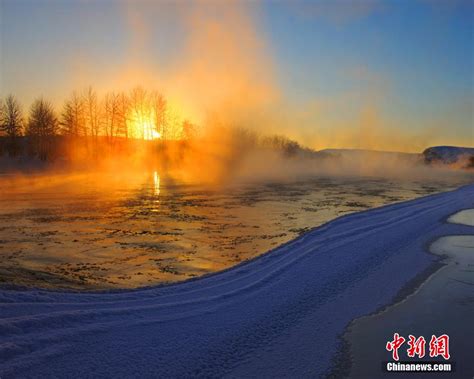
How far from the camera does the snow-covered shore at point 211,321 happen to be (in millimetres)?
4352

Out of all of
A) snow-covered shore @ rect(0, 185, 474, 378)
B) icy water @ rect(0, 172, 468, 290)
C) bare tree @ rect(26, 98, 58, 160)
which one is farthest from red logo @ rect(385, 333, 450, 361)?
bare tree @ rect(26, 98, 58, 160)

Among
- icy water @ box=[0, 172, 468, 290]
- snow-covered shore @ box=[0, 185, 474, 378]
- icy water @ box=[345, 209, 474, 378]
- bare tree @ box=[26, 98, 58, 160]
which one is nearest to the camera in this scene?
snow-covered shore @ box=[0, 185, 474, 378]

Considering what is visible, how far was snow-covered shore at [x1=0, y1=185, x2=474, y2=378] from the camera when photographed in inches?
171

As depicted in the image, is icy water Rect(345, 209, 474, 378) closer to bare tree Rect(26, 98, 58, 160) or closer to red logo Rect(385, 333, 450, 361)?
red logo Rect(385, 333, 450, 361)

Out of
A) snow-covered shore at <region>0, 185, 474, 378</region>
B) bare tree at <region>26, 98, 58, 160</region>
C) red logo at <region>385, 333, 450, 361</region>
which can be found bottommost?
red logo at <region>385, 333, 450, 361</region>

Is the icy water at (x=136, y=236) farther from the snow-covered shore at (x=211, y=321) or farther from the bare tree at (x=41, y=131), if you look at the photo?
the bare tree at (x=41, y=131)

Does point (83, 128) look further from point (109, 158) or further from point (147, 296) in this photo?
point (147, 296)

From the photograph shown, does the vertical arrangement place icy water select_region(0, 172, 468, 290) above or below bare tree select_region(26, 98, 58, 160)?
below

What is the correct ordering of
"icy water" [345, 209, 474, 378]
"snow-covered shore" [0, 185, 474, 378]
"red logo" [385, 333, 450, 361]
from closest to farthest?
1. "snow-covered shore" [0, 185, 474, 378]
2. "icy water" [345, 209, 474, 378]
3. "red logo" [385, 333, 450, 361]

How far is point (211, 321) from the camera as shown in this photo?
553 cm

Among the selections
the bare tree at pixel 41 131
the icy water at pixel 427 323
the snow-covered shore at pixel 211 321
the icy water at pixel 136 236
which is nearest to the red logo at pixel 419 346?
the icy water at pixel 427 323

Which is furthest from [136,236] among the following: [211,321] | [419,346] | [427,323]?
[419,346]

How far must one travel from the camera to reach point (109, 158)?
64.4m

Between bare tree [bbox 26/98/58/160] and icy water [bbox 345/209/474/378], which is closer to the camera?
icy water [bbox 345/209/474/378]
